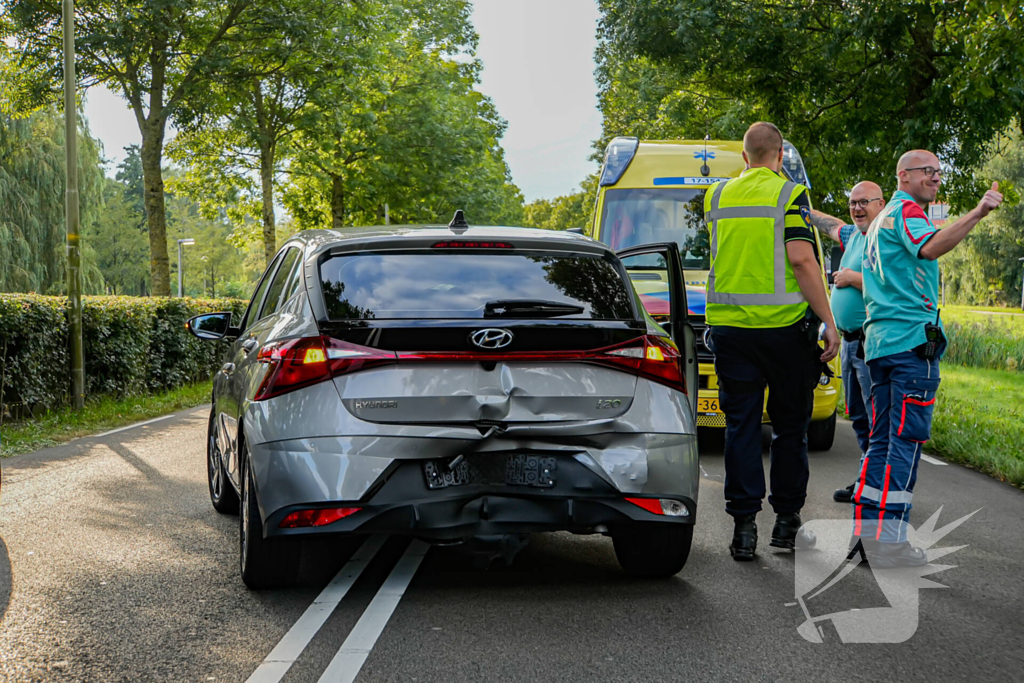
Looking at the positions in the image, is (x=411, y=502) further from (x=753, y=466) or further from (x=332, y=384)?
(x=753, y=466)

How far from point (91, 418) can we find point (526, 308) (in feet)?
31.6

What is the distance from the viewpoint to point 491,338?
4566 mm

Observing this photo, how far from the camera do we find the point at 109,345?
1502 cm

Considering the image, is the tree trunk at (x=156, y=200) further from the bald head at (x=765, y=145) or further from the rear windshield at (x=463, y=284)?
the rear windshield at (x=463, y=284)

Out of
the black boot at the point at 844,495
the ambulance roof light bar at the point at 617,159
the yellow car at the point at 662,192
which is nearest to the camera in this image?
the black boot at the point at 844,495

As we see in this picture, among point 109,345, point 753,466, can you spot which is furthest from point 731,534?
point 109,345

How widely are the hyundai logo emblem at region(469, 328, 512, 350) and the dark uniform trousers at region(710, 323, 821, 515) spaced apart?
154 cm

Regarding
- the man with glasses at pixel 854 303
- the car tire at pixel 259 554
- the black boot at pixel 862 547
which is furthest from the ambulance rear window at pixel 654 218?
the car tire at pixel 259 554

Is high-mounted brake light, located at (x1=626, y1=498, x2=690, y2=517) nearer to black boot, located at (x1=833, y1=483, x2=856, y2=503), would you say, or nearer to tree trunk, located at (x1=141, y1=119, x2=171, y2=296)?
black boot, located at (x1=833, y1=483, x2=856, y2=503)

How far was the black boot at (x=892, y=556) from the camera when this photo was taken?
542 centimetres

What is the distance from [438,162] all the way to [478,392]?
30.8 meters

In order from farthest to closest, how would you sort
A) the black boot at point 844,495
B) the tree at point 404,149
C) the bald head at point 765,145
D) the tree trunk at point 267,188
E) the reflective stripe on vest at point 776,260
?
the tree at point 404,149 < the tree trunk at point 267,188 < the black boot at point 844,495 < the bald head at point 765,145 < the reflective stripe on vest at point 776,260

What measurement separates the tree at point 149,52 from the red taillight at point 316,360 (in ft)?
50.1

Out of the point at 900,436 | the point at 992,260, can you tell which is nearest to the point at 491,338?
the point at 900,436
